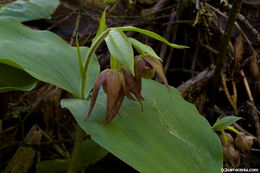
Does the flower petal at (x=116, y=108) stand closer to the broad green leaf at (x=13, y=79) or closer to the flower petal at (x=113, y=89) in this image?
the flower petal at (x=113, y=89)

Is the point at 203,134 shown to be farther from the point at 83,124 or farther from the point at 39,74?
A: the point at 39,74

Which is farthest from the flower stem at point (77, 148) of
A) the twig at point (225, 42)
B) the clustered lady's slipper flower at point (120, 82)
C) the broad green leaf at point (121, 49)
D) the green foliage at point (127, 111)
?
the twig at point (225, 42)

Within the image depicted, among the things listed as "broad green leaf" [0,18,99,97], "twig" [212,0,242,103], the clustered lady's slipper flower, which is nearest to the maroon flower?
the clustered lady's slipper flower

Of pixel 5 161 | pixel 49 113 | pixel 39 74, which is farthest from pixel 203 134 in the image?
pixel 5 161

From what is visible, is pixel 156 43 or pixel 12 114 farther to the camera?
pixel 156 43

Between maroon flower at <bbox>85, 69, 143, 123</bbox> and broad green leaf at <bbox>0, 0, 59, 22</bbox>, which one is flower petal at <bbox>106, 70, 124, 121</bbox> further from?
broad green leaf at <bbox>0, 0, 59, 22</bbox>

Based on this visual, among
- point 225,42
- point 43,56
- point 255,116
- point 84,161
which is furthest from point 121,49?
point 255,116
